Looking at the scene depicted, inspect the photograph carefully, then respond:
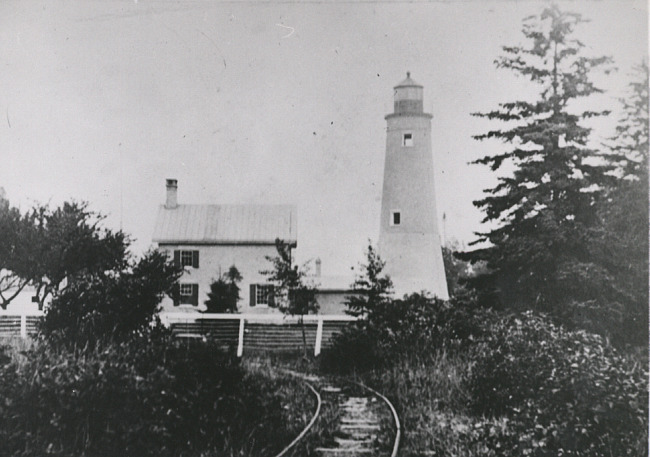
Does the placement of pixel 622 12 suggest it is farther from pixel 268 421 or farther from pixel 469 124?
pixel 268 421

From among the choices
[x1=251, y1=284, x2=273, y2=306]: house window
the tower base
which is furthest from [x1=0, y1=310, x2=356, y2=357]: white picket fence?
the tower base

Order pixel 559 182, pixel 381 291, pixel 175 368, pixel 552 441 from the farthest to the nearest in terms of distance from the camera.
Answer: pixel 381 291 → pixel 559 182 → pixel 175 368 → pixel 552 441

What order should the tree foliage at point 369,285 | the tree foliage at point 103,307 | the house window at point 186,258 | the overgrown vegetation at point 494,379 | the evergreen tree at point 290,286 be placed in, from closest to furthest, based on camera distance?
the overgrown vegetation at point 494,379, the tree foliage at point 103,307, the house window at point 186,258, the evergreen tree at point 290,286, the tree foliage at point 369,285

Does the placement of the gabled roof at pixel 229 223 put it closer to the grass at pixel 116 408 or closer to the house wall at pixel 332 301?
the house wall at pixel 332 301

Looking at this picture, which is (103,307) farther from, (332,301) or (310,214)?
(332,301)

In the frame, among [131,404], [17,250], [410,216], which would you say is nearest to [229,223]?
[17,250]

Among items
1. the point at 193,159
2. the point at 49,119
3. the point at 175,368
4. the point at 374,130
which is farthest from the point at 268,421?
the point at 374,130

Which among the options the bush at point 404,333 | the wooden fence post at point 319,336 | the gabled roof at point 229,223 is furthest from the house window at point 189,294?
the bush at point 404,333
